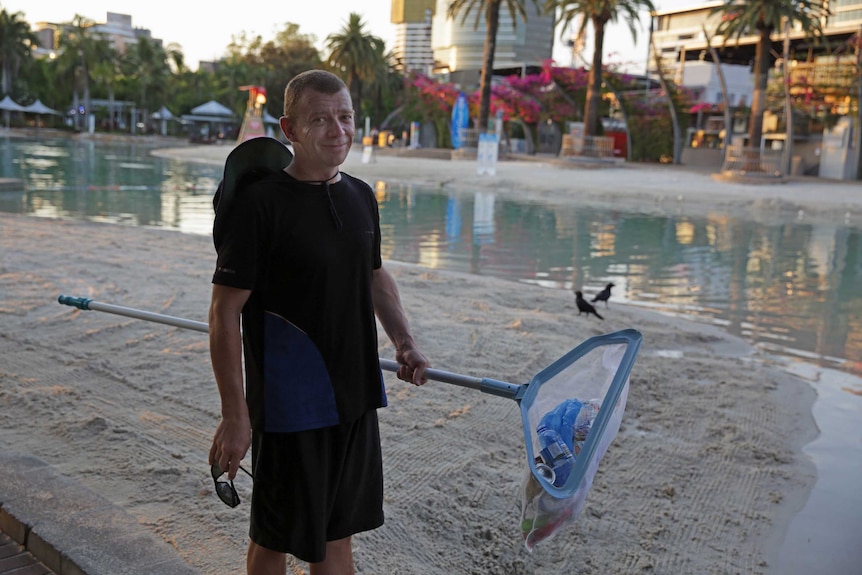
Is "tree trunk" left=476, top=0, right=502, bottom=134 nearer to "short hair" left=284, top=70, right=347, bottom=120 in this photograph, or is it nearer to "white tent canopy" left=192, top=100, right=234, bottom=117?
"white tent canopy" left=192, top=100, right=234, bottom=117

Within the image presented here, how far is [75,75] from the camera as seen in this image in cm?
8431

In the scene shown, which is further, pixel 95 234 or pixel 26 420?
pixel 95 234

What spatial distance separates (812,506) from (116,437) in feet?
12.3

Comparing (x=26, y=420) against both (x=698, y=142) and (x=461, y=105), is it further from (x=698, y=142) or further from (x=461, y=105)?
(x=698, y=142)

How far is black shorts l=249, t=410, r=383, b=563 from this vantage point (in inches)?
93.4

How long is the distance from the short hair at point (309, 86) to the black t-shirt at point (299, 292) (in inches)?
9.3

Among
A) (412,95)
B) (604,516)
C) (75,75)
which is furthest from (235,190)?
(75,75)

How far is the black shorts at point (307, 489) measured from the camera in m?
2.37

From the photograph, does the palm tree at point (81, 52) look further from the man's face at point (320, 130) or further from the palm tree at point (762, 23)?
the man's face at point (320, 130)

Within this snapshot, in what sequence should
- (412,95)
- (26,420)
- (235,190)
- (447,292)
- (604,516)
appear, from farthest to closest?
(412,95) → (447,292) → (26,420) → (604,516) → (235,190)

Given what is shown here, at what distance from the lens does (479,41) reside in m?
96.6

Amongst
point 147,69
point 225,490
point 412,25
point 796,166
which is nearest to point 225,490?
point 225,490

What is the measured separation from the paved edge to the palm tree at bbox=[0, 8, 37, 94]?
8978 cm

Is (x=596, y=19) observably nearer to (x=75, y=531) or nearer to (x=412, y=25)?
(x=75, y=531)
